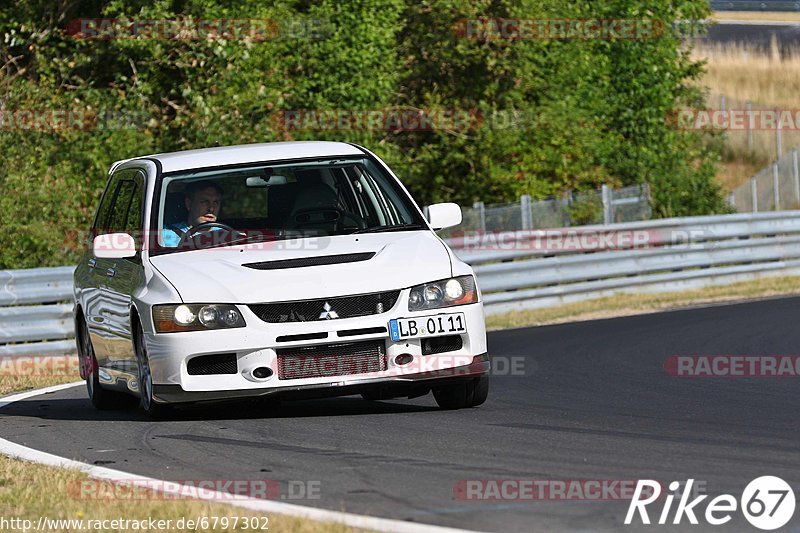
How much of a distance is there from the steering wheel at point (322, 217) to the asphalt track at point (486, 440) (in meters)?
1.15

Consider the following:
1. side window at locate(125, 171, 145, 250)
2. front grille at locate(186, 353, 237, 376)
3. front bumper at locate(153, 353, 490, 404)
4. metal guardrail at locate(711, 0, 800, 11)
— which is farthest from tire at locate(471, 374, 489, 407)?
metal guardrail at locate(711, 0, 800, 11)

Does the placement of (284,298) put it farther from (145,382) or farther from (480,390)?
(480,390)

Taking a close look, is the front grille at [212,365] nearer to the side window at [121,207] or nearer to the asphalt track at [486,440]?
the asphalt track at [486,440]

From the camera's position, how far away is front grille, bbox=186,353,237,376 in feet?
29.1

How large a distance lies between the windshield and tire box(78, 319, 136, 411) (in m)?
1.51

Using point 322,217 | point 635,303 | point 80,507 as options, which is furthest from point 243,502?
point 635,303

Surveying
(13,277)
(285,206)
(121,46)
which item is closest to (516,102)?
(121,46)

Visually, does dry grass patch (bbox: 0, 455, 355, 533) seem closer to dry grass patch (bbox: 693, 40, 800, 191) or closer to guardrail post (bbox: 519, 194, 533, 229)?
guardrail post (bbox: 519, 194, 533, 229)

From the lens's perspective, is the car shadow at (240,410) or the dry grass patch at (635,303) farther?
the dry grass patch at (635,303)

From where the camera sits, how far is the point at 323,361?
29.1 feet

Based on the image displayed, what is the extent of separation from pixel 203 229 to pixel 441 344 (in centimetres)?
175

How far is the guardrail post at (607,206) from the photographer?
77.6 feet

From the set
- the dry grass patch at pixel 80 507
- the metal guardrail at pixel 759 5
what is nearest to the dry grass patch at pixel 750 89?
the metal guardrail at pixel 759 5

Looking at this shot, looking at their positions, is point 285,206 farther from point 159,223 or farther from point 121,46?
point 121,46
